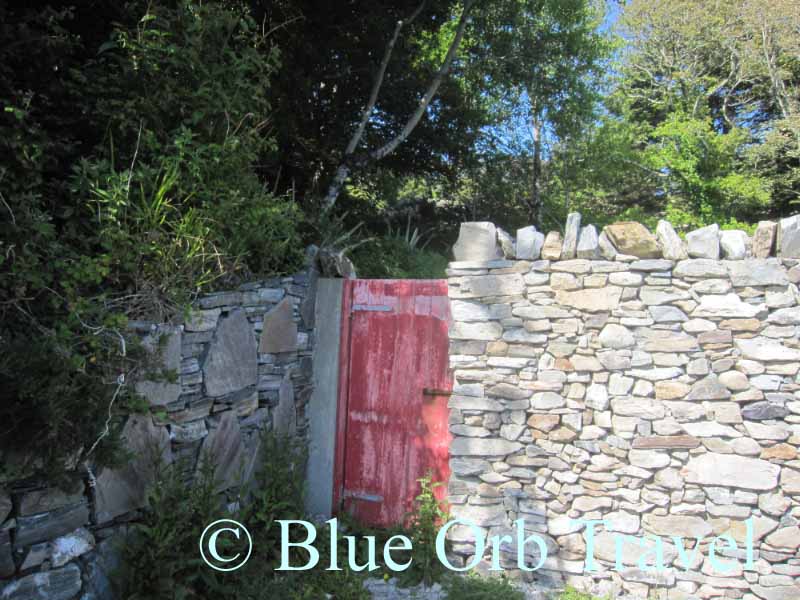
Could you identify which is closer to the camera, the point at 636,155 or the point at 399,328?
the point at 399,328

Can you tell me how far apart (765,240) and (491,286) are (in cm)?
137

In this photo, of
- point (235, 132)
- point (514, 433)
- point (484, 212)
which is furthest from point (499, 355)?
point (484, 212)

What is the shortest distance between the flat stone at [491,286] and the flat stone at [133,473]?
1.75 metres

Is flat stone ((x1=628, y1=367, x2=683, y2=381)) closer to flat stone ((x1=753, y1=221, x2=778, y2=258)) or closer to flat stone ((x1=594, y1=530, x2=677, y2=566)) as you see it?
flat stone ((x1=753, y1=221, x2=778, y2=258))

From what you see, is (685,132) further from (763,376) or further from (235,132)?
(235,132)

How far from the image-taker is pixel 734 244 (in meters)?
2.79

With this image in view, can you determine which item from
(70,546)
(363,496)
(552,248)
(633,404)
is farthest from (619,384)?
(70,546)

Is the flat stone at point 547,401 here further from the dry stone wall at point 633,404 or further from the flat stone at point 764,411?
the flat stone at point 764,411

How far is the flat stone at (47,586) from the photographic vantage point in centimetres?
193

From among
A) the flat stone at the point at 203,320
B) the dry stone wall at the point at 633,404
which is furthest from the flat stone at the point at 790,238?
the flat stone at the point at 203,320

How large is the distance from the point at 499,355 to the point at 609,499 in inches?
37.1

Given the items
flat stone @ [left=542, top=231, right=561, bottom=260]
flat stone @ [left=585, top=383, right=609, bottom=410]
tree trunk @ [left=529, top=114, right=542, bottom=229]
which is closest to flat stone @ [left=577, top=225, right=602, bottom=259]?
flat stone @ [left=542, top=231, right=561, bottom=260]

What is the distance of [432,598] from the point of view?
2.93 meters

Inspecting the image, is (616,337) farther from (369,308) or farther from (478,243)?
(369,308)
